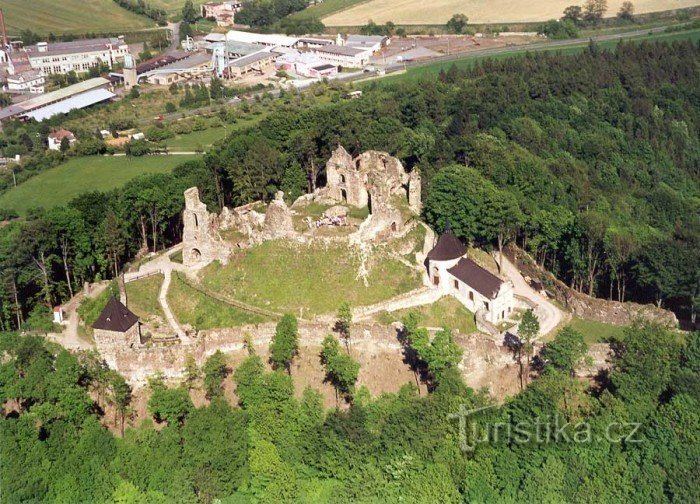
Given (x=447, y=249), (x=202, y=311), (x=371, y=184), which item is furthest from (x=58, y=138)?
(x=447, y=249)

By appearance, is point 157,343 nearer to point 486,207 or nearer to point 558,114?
point 486,207

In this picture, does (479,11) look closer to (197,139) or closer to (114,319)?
(197,139)

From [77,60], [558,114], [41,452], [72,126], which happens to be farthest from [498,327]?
[77,60]

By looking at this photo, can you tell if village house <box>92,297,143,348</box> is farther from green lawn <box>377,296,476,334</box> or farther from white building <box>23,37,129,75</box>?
white building <box>23,37,129,75</box>

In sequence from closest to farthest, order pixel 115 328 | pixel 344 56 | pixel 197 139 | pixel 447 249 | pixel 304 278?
pixel 115 328, pixel 304 278, pixel 447 249, pixel 197 139, pixel 344 56

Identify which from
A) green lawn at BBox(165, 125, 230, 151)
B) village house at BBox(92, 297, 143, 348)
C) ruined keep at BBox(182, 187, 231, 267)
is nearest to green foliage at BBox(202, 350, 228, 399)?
village house at BBox(92, 297, 143, 348)

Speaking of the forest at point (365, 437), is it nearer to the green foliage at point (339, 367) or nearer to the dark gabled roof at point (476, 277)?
the green foliage at point (339, 367)

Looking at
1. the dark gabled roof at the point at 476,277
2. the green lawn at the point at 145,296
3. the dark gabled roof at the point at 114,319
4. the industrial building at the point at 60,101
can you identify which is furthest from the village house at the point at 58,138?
the dark gabled roof at the point at 476,277

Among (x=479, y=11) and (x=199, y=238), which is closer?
(x=199, y=238)
